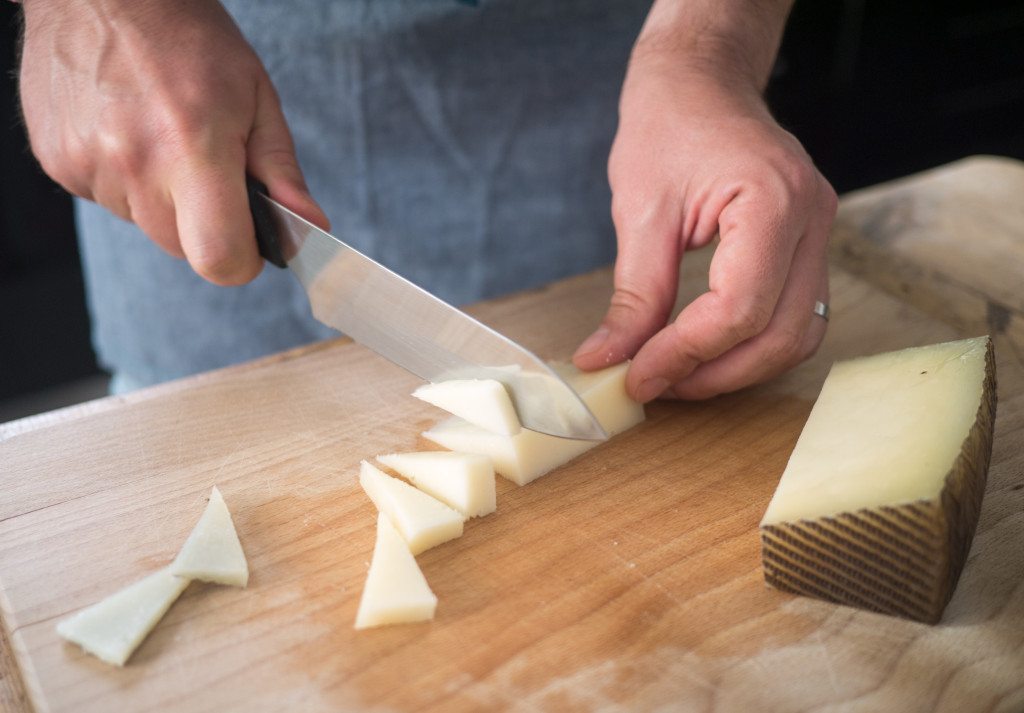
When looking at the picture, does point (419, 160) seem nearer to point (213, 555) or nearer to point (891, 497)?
point (213, 555)

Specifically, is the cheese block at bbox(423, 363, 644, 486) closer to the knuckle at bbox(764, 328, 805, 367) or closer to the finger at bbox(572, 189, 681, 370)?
the finger at bbox(572, 189, 681, 370)

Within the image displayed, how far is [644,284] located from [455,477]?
464 millimetres

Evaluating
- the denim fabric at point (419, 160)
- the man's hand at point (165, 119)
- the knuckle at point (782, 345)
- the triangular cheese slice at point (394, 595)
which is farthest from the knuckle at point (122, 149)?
the knuckle at point (782, 345)

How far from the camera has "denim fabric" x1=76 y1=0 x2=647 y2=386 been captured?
192 cm

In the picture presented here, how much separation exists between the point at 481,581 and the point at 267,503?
33cm

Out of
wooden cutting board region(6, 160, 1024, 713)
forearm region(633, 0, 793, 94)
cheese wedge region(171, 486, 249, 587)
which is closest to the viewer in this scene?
wooden cutting board region(6, 160, 1024, 713)

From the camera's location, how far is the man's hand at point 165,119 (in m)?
1.42

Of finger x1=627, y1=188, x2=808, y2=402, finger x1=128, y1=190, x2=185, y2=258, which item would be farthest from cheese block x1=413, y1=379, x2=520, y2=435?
finger x1=128, y1=190, x2=185, y2=258

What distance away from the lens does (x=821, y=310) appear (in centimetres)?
150

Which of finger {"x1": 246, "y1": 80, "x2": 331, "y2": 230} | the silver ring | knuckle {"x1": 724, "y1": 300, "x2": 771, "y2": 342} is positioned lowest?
the silver ring

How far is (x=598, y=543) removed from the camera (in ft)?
4.09

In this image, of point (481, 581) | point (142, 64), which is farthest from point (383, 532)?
point (142, 64)

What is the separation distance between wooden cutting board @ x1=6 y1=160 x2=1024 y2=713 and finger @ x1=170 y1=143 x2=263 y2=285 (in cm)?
23

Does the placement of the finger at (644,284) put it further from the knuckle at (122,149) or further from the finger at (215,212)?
the knuckle at (122,149)
